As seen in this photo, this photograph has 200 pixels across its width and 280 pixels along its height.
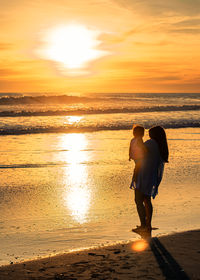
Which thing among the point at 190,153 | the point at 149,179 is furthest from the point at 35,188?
the point at 190,153

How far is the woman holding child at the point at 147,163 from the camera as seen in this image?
535 cm

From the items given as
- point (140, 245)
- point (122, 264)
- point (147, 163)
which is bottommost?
point (122, 264)

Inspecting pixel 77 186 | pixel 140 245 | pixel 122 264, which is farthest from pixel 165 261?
pixel 77 186

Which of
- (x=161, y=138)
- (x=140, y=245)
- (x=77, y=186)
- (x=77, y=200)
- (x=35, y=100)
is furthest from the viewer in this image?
(x=35, y=100)

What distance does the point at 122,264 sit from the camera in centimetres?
401

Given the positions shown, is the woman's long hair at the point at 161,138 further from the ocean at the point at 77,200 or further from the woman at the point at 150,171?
the ocean at the point at 77,200

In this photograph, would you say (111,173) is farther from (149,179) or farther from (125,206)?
(149,179)

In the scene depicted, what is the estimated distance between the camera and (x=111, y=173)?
9.33 meters

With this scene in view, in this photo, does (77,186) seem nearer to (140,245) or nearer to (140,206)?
(140,206)

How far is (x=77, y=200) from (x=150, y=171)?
1.99 m

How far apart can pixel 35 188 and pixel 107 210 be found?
2.22 metres

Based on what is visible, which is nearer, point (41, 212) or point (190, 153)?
point (41, 212)

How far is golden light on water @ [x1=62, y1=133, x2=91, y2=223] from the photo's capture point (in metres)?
6.26

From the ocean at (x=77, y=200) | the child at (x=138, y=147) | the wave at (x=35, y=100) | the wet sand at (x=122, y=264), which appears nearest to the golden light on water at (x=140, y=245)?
the wet sand at (x=122, y=264)
